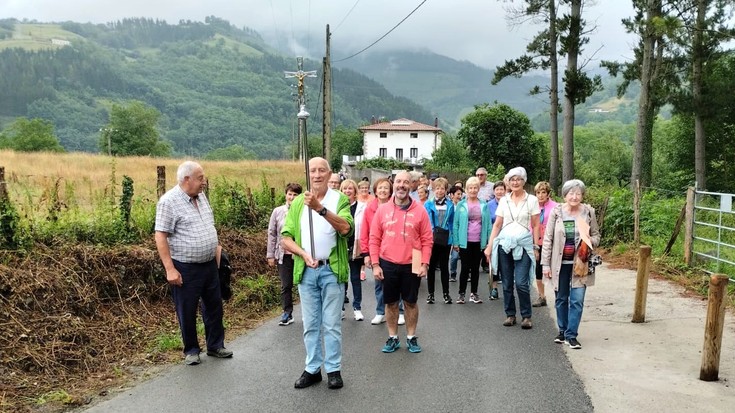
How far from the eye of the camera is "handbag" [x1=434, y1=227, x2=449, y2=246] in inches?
365

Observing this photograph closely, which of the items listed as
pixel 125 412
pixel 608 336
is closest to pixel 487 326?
pixel 608 336

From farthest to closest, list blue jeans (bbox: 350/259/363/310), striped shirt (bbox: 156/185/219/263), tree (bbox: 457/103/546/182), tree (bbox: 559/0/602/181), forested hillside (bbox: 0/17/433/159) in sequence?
forested hillside (bbox: 0/17/433/159) → tree (bbox: 457/103/546/182) → tree (bbox: 559/0/602/181) → blue jeans (bbox: 350/259/363/310) → striped shirt (bbox: 156/185/219/263)

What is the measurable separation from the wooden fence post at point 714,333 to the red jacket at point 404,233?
2668 mm

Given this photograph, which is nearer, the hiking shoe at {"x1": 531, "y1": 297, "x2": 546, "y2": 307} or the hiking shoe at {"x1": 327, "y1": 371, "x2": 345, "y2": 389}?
the hiking shoe at {"x1": 327, "y1": 371, "x2": 345, "y2": 389}

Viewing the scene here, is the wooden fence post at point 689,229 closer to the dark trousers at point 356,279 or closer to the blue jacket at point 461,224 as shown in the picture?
the blue jacket at point 461,224

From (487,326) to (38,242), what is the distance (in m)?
5.69

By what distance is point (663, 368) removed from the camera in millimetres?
5816

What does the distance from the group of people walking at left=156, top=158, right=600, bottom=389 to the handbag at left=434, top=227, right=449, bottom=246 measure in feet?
4.03

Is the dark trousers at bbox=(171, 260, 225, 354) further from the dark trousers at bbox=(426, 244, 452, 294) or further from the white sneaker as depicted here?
the dark trousers at bbox=(426, 244, 452, 294)

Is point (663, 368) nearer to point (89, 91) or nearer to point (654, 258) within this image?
point (654, 258)

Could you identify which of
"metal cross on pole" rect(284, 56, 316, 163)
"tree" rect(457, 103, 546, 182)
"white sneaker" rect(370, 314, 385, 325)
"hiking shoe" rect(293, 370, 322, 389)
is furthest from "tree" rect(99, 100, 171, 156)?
"hiking shoe" rect(293, 370, 322, 389)

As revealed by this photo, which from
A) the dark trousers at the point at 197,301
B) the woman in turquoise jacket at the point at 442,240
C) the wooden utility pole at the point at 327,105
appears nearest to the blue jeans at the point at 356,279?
the woman in turquoise jacket at the point at 442,240

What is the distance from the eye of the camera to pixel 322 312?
5.43 m

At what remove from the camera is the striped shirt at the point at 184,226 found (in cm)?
564
